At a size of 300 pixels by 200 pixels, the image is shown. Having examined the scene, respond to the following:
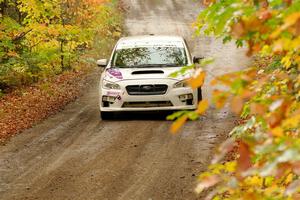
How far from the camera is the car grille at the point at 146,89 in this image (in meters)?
12.3

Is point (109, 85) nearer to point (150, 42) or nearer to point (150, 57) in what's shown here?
point (150, 57)

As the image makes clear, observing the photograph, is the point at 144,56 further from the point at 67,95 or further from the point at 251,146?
the point at 251,146

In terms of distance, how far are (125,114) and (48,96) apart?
11.9ft

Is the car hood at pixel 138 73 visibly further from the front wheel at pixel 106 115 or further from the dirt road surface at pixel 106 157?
the dirt road surface at pixel 106 157

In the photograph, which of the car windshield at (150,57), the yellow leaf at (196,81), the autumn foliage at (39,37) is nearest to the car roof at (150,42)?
the car windshield at (150,57)

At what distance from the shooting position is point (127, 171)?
28.2 ft

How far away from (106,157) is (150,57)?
4.13 meters

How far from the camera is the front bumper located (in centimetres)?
1224

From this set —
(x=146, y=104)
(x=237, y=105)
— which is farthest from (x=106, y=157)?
(x=237, y=105)

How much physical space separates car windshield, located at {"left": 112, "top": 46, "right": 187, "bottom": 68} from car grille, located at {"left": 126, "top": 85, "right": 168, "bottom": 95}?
2.21 ft

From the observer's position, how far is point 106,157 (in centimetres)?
947

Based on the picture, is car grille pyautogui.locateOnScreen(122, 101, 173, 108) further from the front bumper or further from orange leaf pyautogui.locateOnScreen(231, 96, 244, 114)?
orange leaf pyautogui.locateOnScreen(231, 96, 244, 114)

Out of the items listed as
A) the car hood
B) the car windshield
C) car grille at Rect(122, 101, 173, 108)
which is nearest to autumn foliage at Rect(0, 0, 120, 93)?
the car windshield

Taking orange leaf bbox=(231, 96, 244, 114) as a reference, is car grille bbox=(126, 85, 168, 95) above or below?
below
